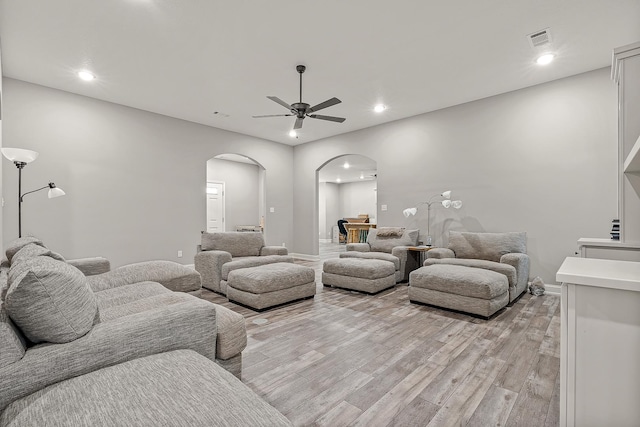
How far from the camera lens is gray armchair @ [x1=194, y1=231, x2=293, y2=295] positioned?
13.3 feet

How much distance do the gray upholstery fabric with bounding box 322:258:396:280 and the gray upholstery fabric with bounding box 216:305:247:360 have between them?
8.50 ft

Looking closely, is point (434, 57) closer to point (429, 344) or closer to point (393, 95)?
point (393, 95)

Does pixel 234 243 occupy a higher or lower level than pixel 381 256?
higher

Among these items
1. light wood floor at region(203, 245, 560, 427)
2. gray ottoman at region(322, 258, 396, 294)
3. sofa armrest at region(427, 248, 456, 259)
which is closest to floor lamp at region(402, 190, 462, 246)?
sofa armrest at region(427, 248, 456, 259)

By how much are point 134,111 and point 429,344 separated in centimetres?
569

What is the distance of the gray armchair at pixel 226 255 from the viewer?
4.06 m

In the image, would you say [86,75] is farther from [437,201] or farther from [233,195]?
[233,195]

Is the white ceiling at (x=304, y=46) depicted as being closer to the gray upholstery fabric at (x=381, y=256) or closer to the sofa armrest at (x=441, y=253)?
the sofa armrest at (x=441, y=253)

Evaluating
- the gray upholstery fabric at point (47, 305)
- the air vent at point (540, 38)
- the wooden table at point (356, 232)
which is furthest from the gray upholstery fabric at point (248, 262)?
the wooden table at point (356, 232)

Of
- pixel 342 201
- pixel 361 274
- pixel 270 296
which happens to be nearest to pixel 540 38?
pixel 361 274

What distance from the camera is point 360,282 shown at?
4.14 meters

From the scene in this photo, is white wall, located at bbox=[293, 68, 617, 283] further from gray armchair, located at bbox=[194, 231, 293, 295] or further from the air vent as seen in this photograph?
gray armchair, located at bbox=[194, 231, 293, 295]

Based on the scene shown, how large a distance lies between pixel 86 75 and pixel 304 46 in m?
3.01

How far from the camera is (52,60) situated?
368 centimetres
